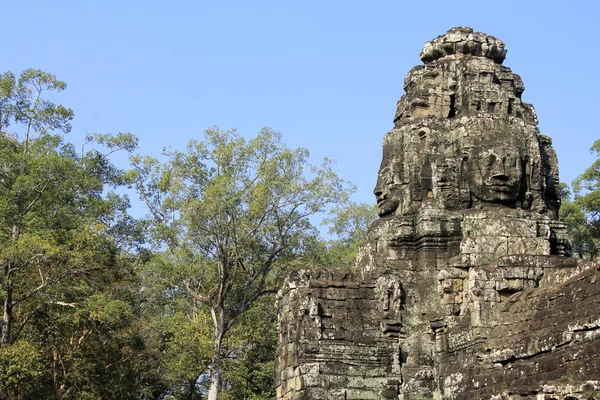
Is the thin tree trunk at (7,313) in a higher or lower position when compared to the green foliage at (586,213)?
lower

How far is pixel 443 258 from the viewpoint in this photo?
15641 mm

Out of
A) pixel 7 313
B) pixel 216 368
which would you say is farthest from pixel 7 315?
pixel 216 368

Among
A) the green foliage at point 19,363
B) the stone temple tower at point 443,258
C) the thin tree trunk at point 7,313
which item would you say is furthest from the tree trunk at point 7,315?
the stone temple tower at point 443,258

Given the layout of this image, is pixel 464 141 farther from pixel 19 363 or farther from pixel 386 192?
pixel 19 363

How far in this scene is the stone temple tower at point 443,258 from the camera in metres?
13.8

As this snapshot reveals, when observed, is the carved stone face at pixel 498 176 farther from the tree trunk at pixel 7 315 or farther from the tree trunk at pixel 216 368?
the tree trunk at pixel 7 315

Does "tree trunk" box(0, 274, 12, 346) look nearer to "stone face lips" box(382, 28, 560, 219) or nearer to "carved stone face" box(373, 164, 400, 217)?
"carved stone face" box(373, 164, 400, 217)

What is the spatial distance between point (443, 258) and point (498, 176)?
1.61 metres

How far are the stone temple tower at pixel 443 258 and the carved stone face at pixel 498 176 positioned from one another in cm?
2

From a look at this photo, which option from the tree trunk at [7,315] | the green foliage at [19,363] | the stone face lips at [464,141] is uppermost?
the stone face lips at [464,141]

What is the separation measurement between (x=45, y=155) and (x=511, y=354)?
17494mm

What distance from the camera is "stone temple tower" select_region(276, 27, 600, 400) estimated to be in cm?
1378

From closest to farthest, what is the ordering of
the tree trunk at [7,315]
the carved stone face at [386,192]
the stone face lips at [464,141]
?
the stone face lips at [464,141]
the carved stone face at [386,192]
the tree trunk at [7,315]

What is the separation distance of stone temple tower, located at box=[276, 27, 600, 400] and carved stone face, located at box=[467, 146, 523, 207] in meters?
0.02
